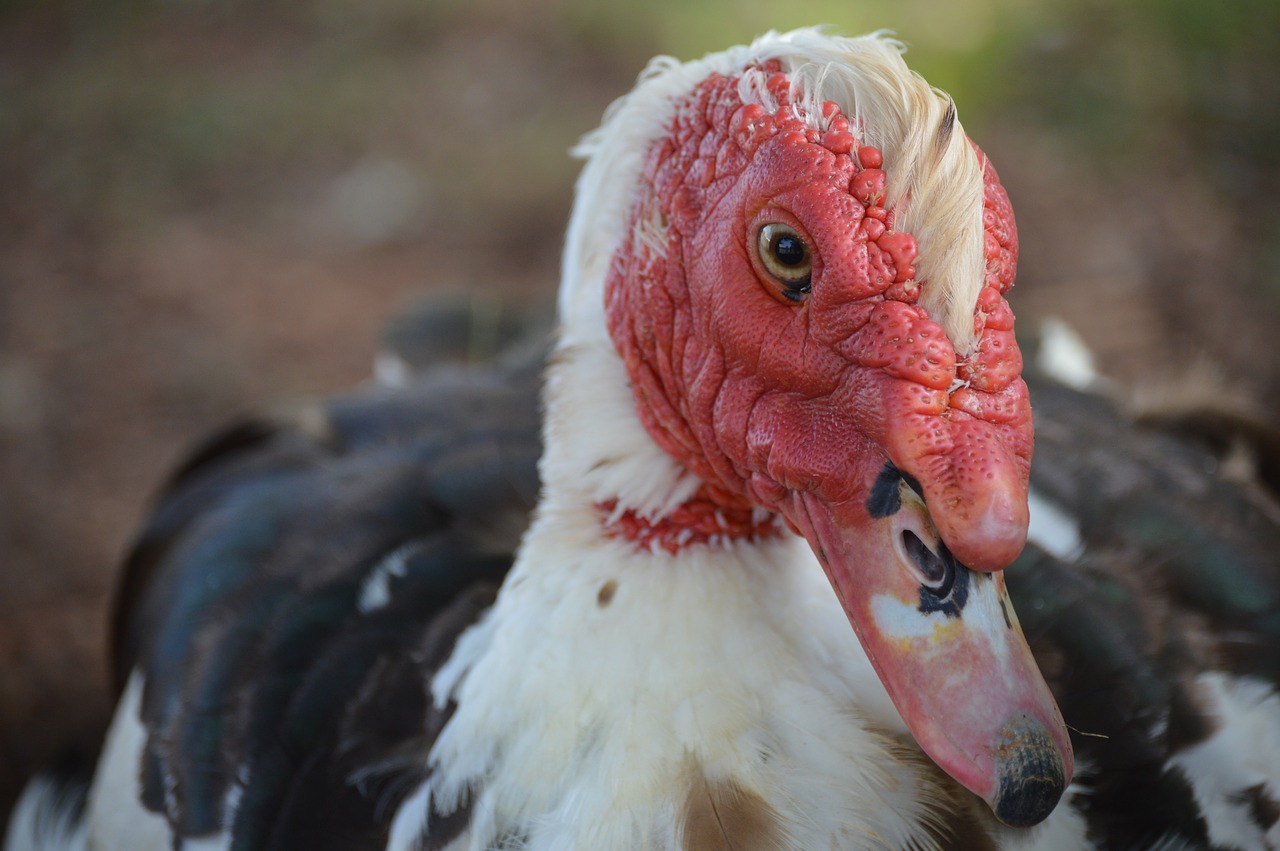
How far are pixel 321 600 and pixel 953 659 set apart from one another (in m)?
1.39

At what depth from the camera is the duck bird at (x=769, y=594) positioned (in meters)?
1.31

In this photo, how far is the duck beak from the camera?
126cm

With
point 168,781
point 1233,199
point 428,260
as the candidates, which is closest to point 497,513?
point 168,781

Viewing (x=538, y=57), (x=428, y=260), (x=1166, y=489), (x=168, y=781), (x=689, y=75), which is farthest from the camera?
(x=538, y=57)

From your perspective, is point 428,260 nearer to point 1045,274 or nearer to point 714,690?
point 1045,274

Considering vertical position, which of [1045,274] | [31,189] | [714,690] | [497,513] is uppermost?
[714,690]

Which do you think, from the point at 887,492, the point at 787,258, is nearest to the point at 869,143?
the point at 787,258

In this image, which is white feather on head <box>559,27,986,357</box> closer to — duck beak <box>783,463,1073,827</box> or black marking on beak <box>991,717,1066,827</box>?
duck beak <box>783,463,1073,827</box>

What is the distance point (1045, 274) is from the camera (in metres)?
4.53

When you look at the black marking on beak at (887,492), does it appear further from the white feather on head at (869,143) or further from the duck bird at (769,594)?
the white feather on head at (869,143)

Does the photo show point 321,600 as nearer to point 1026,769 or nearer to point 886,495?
point 886,495

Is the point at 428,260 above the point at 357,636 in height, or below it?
below

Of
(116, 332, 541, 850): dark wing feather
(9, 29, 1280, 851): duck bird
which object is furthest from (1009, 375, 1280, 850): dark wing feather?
(116, 332, 541, 850): dark wing feather

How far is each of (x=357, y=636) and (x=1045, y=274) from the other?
3.47 meters
